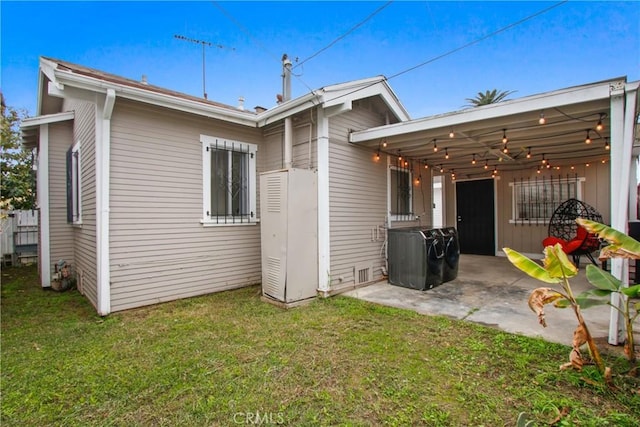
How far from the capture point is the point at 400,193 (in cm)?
679

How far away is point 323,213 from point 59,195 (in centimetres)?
558

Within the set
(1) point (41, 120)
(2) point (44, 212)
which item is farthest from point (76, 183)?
(1) point (41, 120)

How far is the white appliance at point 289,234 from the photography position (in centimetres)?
455

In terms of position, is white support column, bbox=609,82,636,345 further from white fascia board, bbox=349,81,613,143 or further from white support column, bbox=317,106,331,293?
white support column, bbox=317,106,331,293

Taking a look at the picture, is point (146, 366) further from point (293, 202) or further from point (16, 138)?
point (16, 138)

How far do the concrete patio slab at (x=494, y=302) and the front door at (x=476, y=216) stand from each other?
8.50ft

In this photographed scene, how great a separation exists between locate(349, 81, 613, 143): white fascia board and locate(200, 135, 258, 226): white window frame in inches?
85.7

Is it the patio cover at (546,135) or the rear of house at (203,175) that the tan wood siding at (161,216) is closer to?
the rear of house at (203,175)

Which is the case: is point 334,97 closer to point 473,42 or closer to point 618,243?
point 473,42

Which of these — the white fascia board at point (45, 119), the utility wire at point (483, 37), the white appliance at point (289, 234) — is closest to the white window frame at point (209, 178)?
the white appliance at point (289, 234)

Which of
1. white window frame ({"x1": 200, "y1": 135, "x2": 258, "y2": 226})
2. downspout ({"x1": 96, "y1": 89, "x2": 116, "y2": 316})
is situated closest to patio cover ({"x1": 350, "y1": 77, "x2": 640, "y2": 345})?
white window frame ({"x1": 200, "y1": 135, "x2": 258, "y2": 226})

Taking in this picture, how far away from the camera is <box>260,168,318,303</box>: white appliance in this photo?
4.55 meters

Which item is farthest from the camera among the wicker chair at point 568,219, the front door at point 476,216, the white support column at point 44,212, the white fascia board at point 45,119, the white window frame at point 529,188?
the front door at point 476,216

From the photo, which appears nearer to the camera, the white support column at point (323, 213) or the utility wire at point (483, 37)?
the utility wire at point (483, 37)
